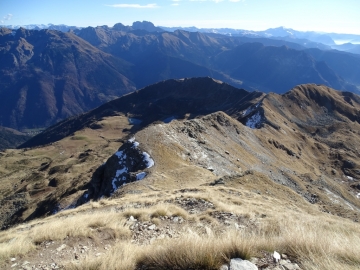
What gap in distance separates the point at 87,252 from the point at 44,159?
160 meters

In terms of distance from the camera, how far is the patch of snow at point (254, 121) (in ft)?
280

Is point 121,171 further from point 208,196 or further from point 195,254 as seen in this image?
point 195,254

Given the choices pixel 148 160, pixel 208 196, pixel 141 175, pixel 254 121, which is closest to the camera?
pixel 208 196

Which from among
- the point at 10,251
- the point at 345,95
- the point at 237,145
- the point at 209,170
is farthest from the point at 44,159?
the point at 345,95

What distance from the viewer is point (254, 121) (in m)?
87.9

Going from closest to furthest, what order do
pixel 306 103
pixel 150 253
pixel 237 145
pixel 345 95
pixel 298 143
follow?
1. pixel 150 253
2. pixel 237 145
3. pixel 298 143
4. pixel 306 103
5. pixel 345 95

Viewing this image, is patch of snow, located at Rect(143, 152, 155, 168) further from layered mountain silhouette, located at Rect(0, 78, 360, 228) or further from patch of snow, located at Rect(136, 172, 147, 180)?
patch of snow, located at Rect(136, 172, 147, 180)

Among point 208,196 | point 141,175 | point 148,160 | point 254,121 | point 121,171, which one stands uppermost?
point 208,196

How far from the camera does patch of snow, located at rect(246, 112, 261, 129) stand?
8539 centimetres

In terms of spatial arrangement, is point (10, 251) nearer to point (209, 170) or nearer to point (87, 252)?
point (87, 252)

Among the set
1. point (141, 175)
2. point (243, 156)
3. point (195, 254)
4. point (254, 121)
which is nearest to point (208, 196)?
point (195, 254)

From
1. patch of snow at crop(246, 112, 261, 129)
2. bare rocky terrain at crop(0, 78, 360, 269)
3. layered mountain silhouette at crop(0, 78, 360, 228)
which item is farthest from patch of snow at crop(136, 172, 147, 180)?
patch of snow at crop(246, 112, 261, 129)

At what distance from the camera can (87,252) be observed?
355 inches

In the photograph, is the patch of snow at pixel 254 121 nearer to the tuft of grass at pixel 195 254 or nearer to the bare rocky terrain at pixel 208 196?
the bare rocky terrain at pixel 208 196
